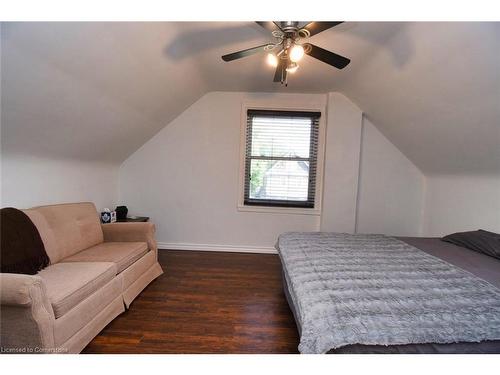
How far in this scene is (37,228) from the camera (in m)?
1.87

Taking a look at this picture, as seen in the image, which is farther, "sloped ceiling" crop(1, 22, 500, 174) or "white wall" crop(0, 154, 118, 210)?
"white wall" crop(0, 154, 118, 210)

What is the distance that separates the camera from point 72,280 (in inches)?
62.0

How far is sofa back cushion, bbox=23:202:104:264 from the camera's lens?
193 cm

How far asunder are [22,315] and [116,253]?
967mm

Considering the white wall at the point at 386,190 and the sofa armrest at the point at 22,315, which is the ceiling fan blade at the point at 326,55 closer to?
the white wall at the point at 386,190

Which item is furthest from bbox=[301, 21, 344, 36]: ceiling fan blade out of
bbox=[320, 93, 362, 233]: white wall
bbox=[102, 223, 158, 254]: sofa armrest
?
bbox=[102, 223, 158, 254]: sofa armrest

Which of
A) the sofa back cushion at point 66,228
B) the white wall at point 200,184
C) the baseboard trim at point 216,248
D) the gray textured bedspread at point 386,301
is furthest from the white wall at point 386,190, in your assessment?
the sofa back cushion at point 66,228

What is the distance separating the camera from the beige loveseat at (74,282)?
3.93ft

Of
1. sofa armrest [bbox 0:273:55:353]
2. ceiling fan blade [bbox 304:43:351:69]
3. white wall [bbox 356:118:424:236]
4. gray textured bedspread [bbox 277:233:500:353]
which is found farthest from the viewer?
white wall [bbox 356:118:424:236]

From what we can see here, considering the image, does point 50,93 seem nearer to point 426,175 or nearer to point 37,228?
point 37,228

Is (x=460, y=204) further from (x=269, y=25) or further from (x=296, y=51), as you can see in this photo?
(x=269, y=25)

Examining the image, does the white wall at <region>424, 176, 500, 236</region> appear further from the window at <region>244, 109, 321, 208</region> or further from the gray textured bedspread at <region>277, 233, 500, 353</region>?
the window at <region>244, 109, 321, 208</region>

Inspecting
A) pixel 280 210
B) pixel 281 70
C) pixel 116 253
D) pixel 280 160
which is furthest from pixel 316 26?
pixel 280 210

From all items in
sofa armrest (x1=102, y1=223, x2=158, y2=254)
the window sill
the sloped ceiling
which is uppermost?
the sloped ceiling
